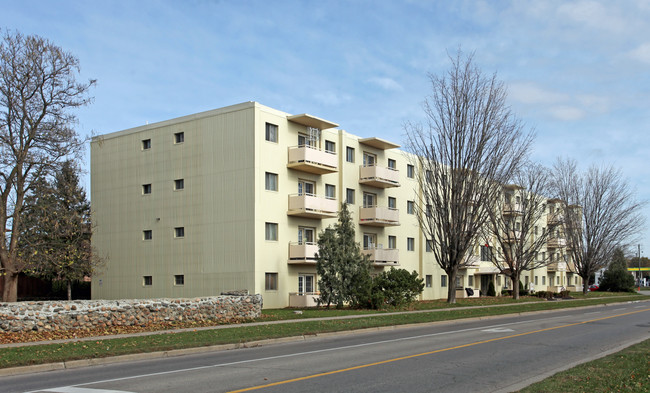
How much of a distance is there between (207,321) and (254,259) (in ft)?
36.7

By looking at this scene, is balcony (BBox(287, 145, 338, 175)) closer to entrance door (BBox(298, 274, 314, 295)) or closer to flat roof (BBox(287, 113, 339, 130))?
flat roof (BBox(287, 113, 339, 130))

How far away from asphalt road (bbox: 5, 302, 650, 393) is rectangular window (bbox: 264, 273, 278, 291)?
1744 cm

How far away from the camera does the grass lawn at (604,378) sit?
28.6ft

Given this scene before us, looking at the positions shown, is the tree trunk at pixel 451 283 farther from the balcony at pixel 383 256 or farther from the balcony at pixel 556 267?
the balcony at pixel 556 267

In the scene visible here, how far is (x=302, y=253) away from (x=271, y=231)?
2399mm

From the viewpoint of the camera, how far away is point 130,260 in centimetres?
4028

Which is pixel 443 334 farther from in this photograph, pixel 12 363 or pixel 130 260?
pixel 130 260

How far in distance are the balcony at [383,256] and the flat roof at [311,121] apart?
31.7ft

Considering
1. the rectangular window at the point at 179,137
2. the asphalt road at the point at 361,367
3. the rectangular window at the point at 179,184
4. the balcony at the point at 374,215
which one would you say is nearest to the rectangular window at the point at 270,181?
the rectangular window at the point at 179,184

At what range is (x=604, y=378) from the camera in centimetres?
958

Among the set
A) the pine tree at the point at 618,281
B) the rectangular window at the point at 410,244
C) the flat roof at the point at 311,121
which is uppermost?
the flat roof at the point at 311,121

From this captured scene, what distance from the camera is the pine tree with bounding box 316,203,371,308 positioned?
33.4 meters

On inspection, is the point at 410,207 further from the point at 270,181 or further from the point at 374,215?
the point at 270,181

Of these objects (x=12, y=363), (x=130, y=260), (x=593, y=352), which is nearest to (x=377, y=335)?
(x=593, y=352)
